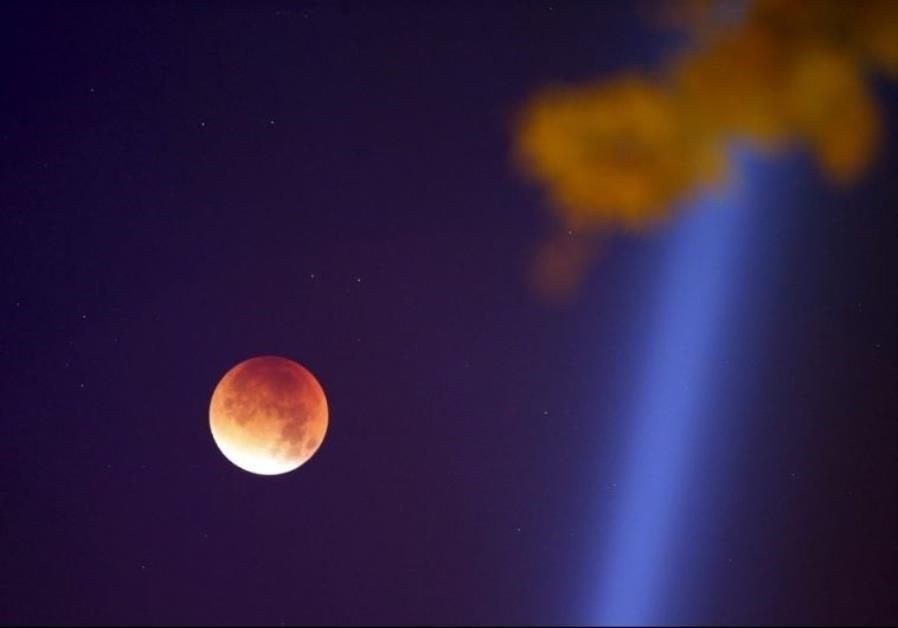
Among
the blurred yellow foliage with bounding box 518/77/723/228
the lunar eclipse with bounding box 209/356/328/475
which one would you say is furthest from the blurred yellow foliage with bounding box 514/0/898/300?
the lunar eclipse with bounding box 209/356/328/475

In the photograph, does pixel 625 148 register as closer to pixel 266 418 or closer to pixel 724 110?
pixel 724 110

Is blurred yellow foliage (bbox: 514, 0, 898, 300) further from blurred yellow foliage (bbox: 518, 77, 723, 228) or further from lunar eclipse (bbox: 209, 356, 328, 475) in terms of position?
lunar eclipse (bbox: 209, 356, 328, 475)

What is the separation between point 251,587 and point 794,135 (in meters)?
6.27

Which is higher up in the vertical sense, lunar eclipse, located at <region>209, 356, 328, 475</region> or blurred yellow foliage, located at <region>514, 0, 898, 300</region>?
blurred yellow foliage, located at <region>514, 0, 898, 300</region>

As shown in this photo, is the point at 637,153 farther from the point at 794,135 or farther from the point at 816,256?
the point at 816,256

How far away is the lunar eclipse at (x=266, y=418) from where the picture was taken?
615 cm

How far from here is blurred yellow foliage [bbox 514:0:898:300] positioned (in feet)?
18.4

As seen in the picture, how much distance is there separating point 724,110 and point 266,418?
3870 millimetres

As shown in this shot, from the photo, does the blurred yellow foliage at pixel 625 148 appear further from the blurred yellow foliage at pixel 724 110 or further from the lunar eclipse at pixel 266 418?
the lunar eclipse at pixel 266 418

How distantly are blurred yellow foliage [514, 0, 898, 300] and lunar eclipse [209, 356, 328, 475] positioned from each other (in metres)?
2.48

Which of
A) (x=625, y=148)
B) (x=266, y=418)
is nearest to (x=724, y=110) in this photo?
(x=625, y=148)

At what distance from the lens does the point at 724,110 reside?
6008 mm

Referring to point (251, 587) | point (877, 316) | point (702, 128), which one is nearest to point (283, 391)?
point (251, 587)

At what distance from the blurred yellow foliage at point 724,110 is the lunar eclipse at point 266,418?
2.48 m
